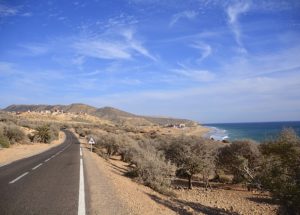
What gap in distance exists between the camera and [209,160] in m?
25.5

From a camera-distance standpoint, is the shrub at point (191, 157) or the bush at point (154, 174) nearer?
the bush at point (154, 174)

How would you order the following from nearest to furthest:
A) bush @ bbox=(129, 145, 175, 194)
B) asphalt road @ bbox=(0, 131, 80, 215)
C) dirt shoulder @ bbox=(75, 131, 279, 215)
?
1. asphalt road @ bbox=(0, 131, 80, 215)
2. dirt shoulder @ bbox=(75, 131, 279, 215)
3. bush @ bbox=(129, 145, 175, 194)

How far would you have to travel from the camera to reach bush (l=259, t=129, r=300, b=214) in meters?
13.1

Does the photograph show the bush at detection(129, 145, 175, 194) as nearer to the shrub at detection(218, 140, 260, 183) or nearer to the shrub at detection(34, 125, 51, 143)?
the shrub at detection(218, 140, 260, 183)

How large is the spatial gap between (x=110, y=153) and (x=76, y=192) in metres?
27.2

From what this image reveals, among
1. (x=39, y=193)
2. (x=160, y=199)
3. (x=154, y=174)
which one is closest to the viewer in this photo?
(x=39, y=193)

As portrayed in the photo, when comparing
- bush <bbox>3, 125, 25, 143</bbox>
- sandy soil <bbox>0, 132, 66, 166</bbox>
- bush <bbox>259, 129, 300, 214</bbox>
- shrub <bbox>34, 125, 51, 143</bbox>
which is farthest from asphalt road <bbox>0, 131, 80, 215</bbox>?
shrub <bbox>34, 125, 51, 143</bbox>

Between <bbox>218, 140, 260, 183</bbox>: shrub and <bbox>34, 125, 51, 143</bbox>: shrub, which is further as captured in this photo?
<bbox>34, 125, 51, 143</bbox>: shrub

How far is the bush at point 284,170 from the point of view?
13.1 metres

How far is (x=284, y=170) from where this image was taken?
14539mm

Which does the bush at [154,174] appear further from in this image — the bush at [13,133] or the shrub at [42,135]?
the shrub at [42,135]

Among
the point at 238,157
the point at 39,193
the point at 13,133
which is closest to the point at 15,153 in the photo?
the point at 13,133

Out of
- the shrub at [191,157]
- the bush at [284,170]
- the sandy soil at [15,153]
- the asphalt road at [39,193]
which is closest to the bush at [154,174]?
the shrub at [191,157]

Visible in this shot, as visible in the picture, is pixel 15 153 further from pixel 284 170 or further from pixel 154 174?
pixel 284 170
